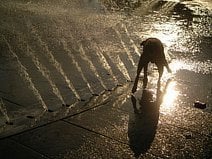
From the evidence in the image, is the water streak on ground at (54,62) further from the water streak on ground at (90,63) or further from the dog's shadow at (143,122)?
the dog's shadow at (143,122)

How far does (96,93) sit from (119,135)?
1986 millimetres

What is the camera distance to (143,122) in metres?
6.37

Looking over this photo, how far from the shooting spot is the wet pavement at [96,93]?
5438 millimetres

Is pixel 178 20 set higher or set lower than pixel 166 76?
lower

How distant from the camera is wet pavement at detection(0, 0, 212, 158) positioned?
5438 mm

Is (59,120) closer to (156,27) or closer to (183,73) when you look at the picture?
(183,73)

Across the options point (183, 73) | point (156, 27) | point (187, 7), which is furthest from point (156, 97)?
point (187, 7)

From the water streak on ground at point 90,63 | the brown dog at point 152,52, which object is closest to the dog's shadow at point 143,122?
the brown dog at point 152,52

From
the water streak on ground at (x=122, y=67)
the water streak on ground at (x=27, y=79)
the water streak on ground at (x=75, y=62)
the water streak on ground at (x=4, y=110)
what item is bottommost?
the water streak on ground at (x=122, y=67)

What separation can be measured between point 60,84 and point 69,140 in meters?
2.56

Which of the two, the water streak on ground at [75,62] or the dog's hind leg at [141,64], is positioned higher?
the dog's hind leg at [141,64]

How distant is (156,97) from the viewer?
771 cm

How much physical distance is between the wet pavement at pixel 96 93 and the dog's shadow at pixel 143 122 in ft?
0.05

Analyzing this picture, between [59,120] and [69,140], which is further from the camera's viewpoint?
[59,120]
